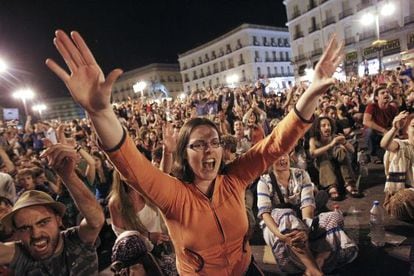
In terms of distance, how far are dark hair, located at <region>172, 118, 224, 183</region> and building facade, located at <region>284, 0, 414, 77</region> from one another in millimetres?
25645

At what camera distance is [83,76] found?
4.86 ft

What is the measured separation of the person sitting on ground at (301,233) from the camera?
3.22 metres

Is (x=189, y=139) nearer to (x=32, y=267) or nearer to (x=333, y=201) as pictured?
(x=32, y=267)

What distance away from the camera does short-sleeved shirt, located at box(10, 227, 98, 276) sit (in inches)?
81.1

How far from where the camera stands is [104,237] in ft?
16.1

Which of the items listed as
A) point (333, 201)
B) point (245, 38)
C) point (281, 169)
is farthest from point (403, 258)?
point (245, 38)

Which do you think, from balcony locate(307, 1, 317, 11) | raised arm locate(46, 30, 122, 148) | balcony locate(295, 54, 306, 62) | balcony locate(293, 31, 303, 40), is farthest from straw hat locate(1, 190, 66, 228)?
balcony locate(293, 31, 303, 40)

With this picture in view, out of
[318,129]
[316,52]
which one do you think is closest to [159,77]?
[316,52]

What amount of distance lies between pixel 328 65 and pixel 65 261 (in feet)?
6.94

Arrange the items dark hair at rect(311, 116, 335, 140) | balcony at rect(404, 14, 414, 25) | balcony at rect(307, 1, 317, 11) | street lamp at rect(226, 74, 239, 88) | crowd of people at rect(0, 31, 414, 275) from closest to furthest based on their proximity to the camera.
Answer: crowd of people at rect(0, 31, 414, 275) → dark hair at rect(311, 116, 335, 140) → balcony at rect(404, 14, 414, 25) → balcony at rect(307, 1, 317, 11) → street lamp at rect(226, 74, 239, 88)

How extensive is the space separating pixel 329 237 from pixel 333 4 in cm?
4347

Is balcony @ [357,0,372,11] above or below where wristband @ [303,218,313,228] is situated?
above

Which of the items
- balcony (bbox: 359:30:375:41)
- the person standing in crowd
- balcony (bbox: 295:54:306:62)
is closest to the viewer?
the person standing in crowd

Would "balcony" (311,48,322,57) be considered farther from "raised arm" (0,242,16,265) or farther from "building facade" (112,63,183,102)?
"raised arm" (0,242,16,265)
